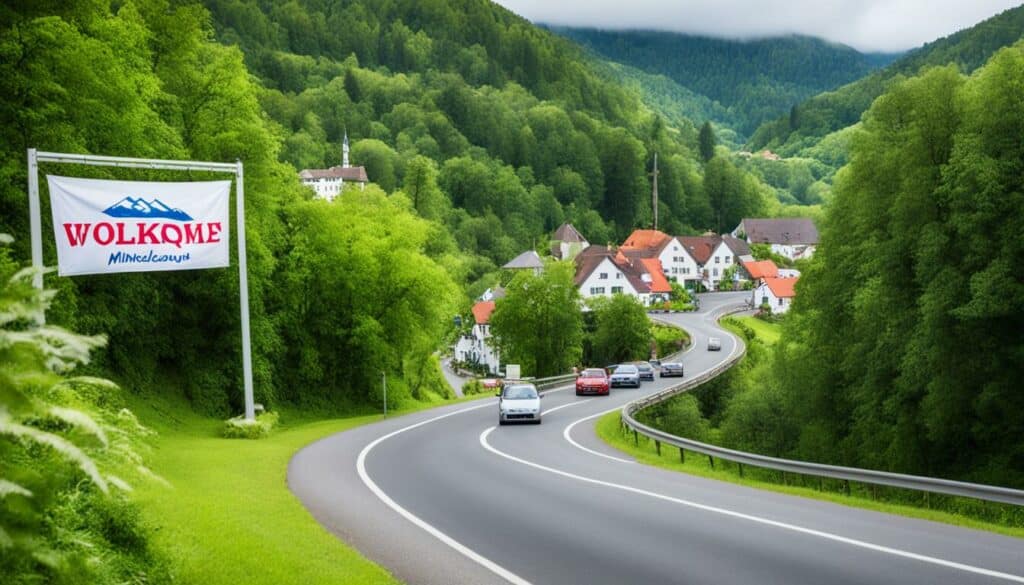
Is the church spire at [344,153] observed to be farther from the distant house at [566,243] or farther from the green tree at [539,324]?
the green tree at [539,324]

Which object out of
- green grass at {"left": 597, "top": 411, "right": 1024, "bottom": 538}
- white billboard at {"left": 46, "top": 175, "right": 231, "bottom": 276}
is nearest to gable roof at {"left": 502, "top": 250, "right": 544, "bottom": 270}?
green grass at {"left": 597, "top": 411, "right": 1024, "bottom": 538}

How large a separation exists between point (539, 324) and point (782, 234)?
9936cm

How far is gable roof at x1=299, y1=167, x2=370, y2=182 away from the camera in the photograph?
135m

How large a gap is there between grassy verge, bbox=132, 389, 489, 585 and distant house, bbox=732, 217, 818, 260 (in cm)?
14863

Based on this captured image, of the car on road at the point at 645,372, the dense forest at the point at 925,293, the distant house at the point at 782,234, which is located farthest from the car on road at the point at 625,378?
the distant house at the point at 782,234

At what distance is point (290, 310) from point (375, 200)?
15987 millimetres

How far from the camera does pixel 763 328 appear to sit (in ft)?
314

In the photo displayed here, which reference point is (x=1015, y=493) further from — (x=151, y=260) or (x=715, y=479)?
(x=151, y=260)

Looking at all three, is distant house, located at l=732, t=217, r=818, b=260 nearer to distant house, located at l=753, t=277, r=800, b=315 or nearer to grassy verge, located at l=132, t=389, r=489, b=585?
distant house, located at l=753, t=277, r=800, b=315

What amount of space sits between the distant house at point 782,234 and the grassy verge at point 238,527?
149 m

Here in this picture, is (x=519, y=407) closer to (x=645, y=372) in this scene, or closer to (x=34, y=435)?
(x=34, y=435)

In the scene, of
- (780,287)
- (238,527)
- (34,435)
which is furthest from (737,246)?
(34,435)

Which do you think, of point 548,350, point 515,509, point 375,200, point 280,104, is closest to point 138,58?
→ point 515,509

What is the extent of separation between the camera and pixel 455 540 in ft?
39.1
